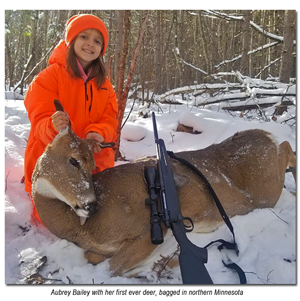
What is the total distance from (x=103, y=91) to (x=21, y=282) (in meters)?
2.19

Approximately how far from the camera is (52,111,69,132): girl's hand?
2621mm

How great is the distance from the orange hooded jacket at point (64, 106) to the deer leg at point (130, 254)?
1158mm

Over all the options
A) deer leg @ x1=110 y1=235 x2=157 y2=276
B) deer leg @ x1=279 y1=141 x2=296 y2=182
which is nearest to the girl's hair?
deer leg @ x1=110 y1=235 x2=157 y2=276

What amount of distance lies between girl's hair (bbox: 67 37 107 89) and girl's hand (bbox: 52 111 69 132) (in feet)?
2.83

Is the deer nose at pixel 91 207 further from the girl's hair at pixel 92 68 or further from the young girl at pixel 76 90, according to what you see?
the girl's hair at pixel 92 68

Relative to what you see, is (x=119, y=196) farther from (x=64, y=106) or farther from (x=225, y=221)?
(x=64, y=106)

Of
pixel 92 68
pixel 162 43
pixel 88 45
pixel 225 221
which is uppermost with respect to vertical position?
pixel 162 43

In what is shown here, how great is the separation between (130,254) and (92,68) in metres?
2.10

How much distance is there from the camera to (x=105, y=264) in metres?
2.62

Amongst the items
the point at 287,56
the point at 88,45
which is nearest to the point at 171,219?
the point at 88,45

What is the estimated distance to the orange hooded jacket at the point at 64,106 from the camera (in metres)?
3.12

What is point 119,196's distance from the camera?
2852 millimetres

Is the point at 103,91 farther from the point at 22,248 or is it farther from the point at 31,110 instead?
the point at 22,248
